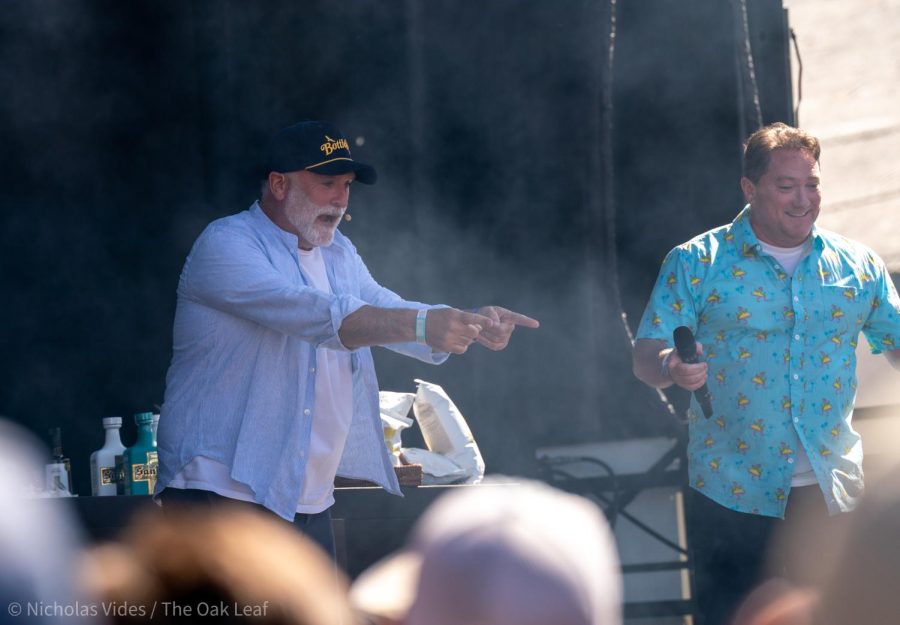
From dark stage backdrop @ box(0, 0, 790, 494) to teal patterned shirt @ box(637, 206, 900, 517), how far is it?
1.42m

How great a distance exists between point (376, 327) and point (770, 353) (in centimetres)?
102

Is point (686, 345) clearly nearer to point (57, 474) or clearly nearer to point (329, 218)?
point (329, 218)

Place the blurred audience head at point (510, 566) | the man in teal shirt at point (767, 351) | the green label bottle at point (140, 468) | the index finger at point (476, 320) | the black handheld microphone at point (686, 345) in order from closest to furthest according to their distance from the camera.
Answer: the blurred audience head at point (510, 566) → the index finger at point (476, 320) → the black handheld microphone at point (686, 345) → the man in teal shirt at point (767, 351) → the green label bottle at point (140, 468)

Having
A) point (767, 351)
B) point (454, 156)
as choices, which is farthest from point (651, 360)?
point (454, 156)

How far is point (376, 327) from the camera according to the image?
8.34 feet

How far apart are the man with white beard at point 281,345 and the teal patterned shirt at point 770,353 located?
0.66 m

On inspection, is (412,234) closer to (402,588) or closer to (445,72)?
(445,72)

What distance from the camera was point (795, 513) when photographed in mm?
2914

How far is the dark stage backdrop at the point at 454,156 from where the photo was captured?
4.38 m

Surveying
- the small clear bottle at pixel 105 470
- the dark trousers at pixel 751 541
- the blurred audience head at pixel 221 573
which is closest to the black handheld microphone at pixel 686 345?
the dark trousers at pixel 751 541

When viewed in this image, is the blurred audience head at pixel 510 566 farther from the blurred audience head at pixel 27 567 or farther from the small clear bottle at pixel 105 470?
the small clear bottle at pixel 105 470

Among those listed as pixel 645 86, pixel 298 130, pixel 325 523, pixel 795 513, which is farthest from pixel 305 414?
pixel 645 86

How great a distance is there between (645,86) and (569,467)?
149cm

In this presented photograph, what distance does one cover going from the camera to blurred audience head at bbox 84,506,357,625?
250cm
